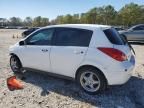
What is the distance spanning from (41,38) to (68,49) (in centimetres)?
110

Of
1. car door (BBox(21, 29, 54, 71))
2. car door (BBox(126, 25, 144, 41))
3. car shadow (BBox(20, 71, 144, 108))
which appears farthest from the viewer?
car door (BBox(126, 25, 144, 41))

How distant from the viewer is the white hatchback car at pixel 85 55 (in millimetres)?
5465

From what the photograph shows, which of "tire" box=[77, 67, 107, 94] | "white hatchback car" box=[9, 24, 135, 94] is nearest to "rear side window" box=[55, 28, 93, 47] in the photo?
"white hatchback car" box=[9, 24, 135, 94]

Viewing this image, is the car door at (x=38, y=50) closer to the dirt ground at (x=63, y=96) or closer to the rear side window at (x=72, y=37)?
the rear side window at (x=72, y=37)

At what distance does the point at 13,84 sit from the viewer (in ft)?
21.4

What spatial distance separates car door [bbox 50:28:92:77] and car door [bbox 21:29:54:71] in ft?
0.72

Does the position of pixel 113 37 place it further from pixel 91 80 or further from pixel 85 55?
pixel 91 80

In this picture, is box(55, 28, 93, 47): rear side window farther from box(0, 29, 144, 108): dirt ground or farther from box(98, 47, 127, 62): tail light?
box(0, 29, 144, 108): dirt ground

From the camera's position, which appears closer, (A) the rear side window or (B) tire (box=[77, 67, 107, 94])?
(B) tire (box=[77, 67, 107, 94])

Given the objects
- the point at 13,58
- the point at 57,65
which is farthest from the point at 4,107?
the point at 13,58

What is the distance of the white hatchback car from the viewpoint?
17.9ft

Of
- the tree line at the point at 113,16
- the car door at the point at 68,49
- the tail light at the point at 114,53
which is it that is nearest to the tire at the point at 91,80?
the car door at the point at 68,49

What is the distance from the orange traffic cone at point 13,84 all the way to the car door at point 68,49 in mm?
1013

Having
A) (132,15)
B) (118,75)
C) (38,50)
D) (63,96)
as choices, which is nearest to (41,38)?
(38,50)
